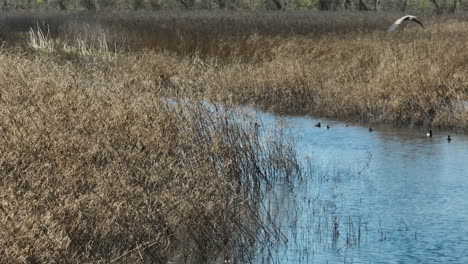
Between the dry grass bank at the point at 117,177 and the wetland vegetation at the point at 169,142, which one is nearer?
the dry grass bank at the point at 117,177

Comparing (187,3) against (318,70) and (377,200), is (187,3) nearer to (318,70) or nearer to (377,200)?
(318,70)

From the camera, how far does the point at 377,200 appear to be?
35.0 ft

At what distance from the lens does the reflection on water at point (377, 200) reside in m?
8.51

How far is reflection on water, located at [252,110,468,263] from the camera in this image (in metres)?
8.51

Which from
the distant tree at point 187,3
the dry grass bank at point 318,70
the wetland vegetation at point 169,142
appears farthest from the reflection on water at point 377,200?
the distant tree at point 187,3

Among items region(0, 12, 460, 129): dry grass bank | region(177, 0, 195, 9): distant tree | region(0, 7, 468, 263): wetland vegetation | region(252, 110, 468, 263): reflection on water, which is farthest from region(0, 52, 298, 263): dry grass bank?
region(177, 0, 195, 9): distant tree

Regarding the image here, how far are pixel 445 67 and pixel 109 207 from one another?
37.4 feet

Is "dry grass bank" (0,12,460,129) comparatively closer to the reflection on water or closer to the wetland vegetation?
the wetland vegetation

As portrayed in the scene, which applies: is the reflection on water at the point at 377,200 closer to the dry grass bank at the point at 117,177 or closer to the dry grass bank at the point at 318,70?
the dry grass bank at the point at 117,177

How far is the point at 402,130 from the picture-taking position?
624 inches

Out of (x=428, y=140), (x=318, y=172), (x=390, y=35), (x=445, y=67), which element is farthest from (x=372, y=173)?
(x=390, y=35)

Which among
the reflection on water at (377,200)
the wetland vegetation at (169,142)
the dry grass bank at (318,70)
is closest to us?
the wetland vegetation at (169,142)

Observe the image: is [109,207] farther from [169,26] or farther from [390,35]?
[169,26]

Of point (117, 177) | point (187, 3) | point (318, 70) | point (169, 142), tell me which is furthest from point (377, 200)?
Answer: point (187, 3)
